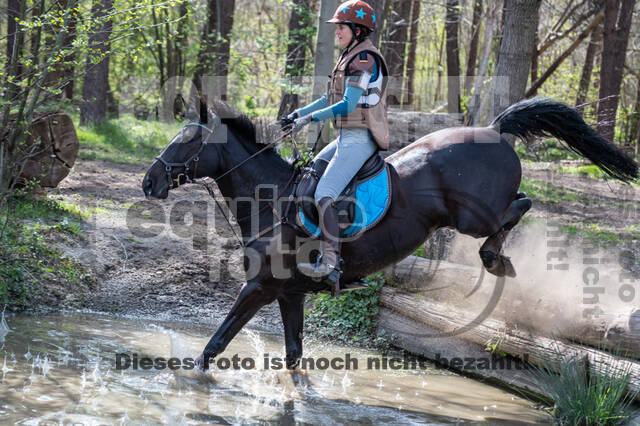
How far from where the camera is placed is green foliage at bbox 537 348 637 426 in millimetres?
5156

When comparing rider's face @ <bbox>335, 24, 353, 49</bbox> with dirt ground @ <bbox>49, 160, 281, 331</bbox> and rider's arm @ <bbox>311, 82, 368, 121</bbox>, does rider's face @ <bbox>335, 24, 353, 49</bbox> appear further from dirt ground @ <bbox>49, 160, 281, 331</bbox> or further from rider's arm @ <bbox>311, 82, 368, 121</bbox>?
dirt ground @ <bbox>49, 160, 281, 331</bbox>

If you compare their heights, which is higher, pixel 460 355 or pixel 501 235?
pixel 501 235

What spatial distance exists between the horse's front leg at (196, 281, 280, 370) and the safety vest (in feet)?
5.50

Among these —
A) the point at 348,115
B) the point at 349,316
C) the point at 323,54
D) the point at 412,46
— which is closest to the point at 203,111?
the point at 348,115

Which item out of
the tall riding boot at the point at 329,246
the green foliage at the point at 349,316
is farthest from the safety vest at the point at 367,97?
the green foliage at the point at 349,316

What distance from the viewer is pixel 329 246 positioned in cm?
566

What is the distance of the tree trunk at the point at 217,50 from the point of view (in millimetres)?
20188

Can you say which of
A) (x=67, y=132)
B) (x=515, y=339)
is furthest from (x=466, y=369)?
(x=67, y=132)

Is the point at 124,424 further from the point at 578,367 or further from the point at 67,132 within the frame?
the point at 67,132

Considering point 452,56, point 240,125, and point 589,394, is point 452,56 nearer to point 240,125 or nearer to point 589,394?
point 240,125

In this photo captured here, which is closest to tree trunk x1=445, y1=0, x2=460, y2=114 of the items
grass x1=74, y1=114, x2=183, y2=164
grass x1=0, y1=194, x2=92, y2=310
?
grass x1=74, y1=114, x2=183, y2=164

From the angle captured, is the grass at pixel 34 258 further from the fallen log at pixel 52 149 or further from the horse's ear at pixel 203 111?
the horse's ear at pixel 203 111

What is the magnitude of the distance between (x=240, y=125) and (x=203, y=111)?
0.40m

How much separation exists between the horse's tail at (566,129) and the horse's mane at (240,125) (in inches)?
89.4
